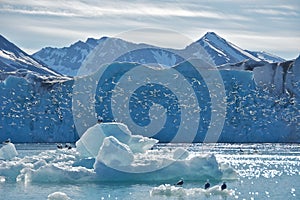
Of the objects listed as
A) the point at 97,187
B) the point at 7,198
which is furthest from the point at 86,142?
the point at 7,198

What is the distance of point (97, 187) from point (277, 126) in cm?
5157

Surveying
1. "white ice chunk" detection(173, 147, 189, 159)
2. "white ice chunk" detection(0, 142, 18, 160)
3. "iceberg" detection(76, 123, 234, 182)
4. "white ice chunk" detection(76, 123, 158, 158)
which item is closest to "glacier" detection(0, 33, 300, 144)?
"white ice chunk" detection(0, 142, 18, 160)

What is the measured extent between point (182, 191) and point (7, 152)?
56.9 ft

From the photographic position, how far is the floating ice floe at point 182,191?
26.6m

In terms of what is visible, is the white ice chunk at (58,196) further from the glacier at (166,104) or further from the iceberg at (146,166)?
the glacier at (166,104)

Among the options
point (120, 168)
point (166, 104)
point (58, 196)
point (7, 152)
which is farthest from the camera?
point (166, 104)

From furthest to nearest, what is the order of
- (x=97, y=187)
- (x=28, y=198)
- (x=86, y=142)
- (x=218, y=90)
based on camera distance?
(x=218, y=90)
(x=86, y=142)
(x=97, y=187)
(x=28, y=198)

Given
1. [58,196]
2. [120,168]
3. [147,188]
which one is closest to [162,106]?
[120,168]

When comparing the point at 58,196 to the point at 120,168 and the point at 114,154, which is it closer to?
the point at 114,154

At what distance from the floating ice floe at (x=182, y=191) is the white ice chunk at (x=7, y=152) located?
15122mm

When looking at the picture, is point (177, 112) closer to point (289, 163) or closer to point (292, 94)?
point (292, 94)

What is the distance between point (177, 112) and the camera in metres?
82.0

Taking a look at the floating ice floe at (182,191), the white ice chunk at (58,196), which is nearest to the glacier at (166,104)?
the floating ice floe at (182,191)

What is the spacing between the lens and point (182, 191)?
26672 mm
